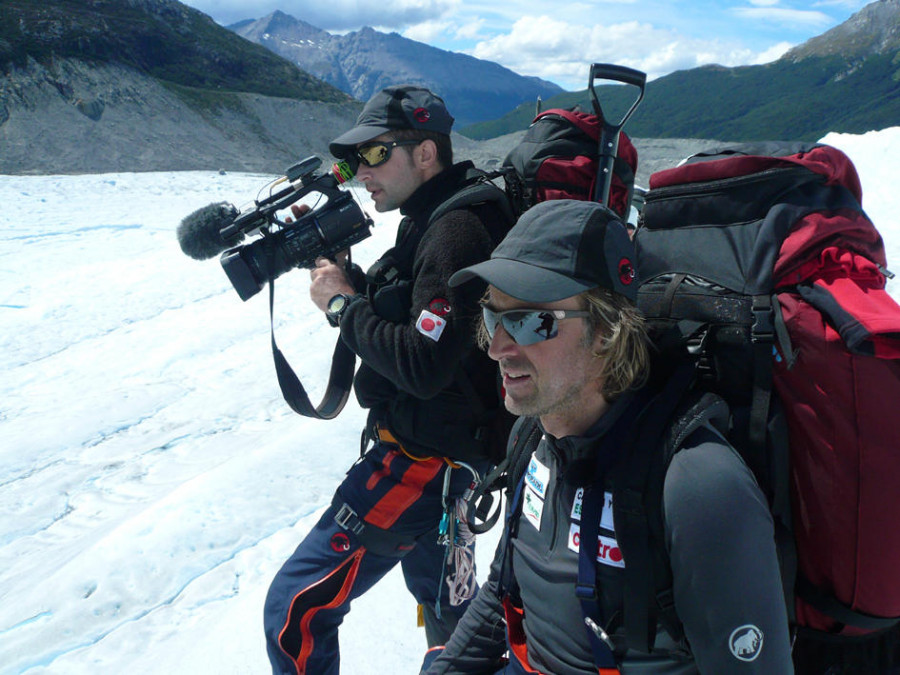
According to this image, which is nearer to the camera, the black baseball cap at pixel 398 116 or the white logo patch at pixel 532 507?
the white logo patch at pixel 532 507

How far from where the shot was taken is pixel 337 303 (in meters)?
2.32

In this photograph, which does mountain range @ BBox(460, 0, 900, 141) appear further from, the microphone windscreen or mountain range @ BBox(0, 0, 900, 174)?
the microphone windscreen

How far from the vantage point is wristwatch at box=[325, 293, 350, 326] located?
2279mm

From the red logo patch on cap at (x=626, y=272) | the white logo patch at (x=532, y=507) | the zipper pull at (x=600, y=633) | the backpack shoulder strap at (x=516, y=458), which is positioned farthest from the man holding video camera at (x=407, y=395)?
the zipper pull at (x=600, y=633)

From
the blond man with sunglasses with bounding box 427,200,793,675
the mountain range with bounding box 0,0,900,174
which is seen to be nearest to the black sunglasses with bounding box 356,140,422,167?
the blond man with sunglasses with bounding box 427,200,793,675

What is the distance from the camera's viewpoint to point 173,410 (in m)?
5.09

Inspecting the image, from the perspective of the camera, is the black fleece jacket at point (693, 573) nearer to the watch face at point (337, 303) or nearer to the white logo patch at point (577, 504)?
the white logo patch at point (577, 504)

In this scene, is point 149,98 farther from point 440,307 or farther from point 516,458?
point 516,458

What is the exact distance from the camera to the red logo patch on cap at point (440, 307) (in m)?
2.02

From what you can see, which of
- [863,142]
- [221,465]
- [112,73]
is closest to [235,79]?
[112,73]

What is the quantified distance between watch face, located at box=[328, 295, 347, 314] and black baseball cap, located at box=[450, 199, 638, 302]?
85 cm

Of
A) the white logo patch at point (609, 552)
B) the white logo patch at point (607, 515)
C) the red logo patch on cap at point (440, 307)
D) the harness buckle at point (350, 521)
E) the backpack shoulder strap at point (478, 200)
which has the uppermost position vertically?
the backpack shoulder strap at point (478, 200)

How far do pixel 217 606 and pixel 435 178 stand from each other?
2.19 metres

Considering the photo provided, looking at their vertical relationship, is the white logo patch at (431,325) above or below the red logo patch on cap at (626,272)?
below
